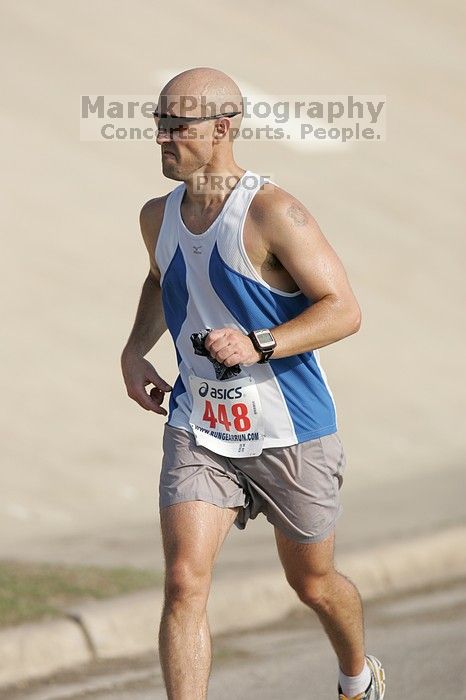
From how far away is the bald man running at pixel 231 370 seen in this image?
14.5 ft

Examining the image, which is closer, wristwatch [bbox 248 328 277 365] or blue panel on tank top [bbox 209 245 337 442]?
wristwatch [bbox 248 328 277 365]

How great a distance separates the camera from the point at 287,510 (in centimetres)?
473

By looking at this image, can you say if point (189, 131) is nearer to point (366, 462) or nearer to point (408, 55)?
point (366, 462)

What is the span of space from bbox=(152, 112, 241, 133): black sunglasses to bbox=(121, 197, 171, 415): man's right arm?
1.11 feet

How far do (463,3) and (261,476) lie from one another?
22264 mm

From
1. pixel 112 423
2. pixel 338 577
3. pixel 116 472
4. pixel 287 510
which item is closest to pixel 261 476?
pixel 287 510

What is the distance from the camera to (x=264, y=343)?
4.36 m

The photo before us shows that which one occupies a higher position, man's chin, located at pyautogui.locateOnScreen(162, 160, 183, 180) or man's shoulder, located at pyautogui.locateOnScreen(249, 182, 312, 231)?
man's chin, located at pyautogui.locateOnScreen(162, 160, 183, 180)

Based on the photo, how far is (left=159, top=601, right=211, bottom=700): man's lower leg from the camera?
4352 mm

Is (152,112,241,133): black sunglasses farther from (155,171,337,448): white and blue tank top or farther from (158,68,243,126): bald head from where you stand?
(155,171,337,448): white and blue tank top
